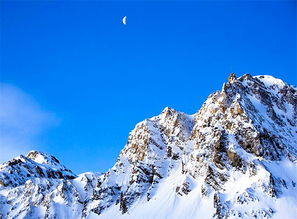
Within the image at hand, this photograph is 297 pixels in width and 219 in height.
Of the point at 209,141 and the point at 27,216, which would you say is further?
the point at 27,216

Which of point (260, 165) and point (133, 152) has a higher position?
point (133, 152)

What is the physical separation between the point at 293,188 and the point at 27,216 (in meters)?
104

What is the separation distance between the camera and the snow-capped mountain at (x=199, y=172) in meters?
110

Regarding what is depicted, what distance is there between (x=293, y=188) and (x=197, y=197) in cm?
2880

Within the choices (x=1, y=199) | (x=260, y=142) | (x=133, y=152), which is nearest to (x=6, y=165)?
(x=1, y=199)

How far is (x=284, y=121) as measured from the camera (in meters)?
145

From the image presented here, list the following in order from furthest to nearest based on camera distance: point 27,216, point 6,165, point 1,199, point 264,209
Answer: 1. point 6,165
2. point 1,199
3. point 27,216
4. point 264,209

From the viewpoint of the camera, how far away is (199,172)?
5054 inches

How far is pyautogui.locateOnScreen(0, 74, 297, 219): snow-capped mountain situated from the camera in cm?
10950

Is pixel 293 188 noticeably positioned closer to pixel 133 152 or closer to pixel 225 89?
pixel 225 89

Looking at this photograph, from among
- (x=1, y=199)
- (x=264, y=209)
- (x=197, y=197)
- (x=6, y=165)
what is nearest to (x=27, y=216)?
(x=1, y=199)

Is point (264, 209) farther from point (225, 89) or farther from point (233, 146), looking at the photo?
point (225, 89)

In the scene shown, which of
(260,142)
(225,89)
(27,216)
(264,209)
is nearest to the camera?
(264,209)

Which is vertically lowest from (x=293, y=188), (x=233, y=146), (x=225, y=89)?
(x=293, y=188)
